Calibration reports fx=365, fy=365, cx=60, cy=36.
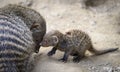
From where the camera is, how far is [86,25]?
246 inches

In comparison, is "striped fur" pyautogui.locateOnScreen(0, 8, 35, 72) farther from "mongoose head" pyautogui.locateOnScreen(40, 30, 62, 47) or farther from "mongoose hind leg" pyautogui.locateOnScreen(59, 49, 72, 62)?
"mongoose hind leg" pyautogui.locateOnScreen(59, 49, 72, 62)

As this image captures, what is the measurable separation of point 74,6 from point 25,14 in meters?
1.96

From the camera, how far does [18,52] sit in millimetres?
4113

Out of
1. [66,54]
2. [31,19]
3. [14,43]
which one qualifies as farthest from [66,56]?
[14,43]

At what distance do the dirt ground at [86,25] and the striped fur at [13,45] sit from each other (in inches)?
16.0

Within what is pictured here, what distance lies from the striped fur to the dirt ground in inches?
16.0

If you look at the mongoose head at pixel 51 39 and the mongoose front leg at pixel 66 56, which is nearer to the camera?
the mongoose head at pixel 51 39

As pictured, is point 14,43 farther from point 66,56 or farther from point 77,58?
point 77,58

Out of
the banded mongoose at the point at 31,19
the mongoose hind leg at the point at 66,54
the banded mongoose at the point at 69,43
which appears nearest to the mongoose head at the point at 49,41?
the banded mongoose at the point at 69,43

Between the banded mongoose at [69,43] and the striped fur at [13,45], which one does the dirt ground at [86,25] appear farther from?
the striped fur at [13,45]

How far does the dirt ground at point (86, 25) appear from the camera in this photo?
4.72 metres

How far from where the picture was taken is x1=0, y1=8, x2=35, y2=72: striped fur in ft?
13.2

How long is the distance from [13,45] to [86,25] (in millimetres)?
2394

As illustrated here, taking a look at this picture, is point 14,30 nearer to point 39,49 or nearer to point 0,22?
point 0,22
